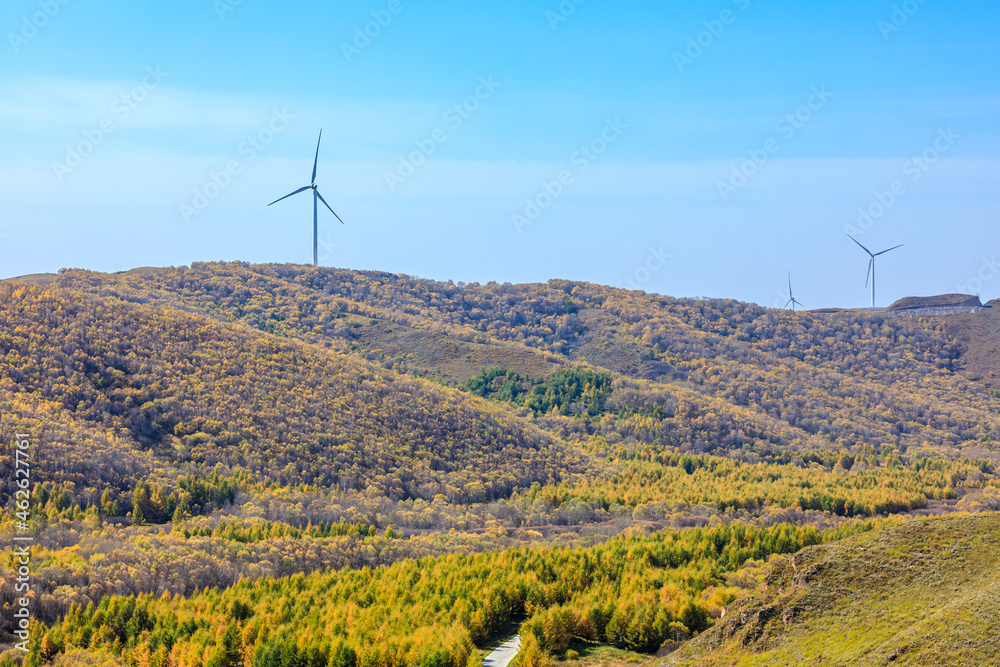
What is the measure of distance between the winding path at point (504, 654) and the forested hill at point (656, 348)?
2042 inches

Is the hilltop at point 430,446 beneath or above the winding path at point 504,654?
above

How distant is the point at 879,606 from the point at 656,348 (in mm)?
91668

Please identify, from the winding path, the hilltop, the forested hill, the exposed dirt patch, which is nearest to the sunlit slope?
the hilltop

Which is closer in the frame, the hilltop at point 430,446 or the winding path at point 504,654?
the winding path at point 504,654

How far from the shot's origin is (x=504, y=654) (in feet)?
76.1

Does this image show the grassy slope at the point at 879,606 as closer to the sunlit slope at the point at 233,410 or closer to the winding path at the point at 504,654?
the winding path at the point at 504,654

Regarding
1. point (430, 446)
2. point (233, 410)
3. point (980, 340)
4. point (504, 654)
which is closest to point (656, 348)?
point (980, 340)

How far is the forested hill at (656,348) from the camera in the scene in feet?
272

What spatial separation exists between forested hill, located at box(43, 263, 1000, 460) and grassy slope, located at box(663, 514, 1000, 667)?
179 feet

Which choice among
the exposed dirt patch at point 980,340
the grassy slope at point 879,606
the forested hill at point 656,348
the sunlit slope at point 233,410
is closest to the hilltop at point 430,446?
the sunlit slope at point 233,410

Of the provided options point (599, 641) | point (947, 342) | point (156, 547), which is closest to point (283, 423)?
point (156, 547)

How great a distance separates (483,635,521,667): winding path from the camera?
2220 centimetres

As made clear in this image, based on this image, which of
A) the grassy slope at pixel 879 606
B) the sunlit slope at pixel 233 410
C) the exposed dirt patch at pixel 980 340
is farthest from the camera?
the exposed dirt patch at pixel 980 340

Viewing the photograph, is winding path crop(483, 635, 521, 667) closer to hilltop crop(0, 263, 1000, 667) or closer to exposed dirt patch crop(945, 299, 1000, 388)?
hilltop crop(0, 263, 1000, 667)
